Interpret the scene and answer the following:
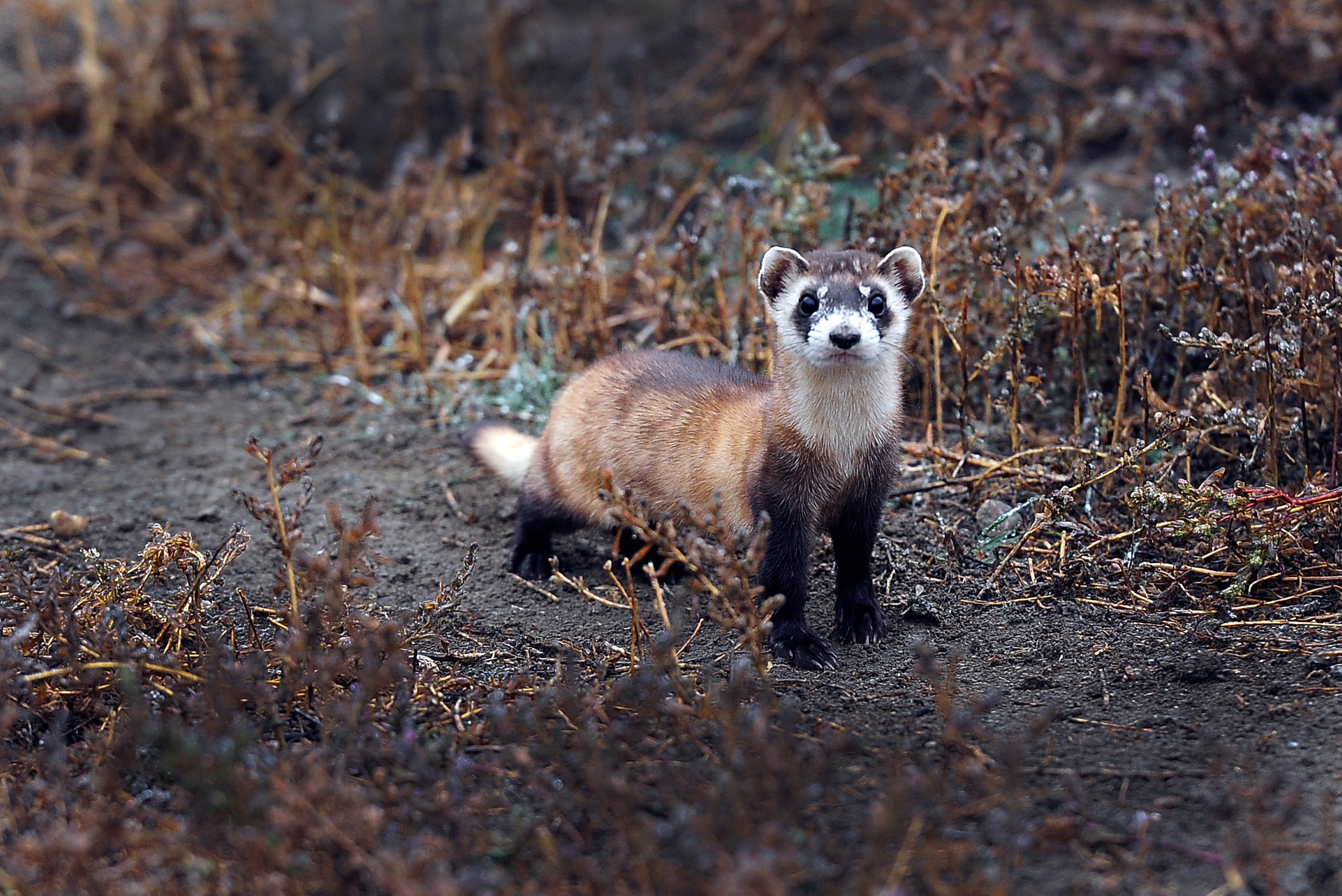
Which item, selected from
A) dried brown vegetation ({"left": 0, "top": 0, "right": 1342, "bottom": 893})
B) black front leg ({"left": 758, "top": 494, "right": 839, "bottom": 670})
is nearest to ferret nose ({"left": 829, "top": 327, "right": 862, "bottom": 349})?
black front leg ({"left": 758, "top": 494, "right": 839, "bottom": 670})

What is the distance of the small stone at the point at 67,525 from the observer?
4523 millimetres

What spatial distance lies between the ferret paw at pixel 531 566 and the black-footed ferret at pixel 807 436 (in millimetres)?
466

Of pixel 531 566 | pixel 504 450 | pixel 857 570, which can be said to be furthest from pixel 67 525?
pixel 857 570

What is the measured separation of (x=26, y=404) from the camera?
5758 millimetres

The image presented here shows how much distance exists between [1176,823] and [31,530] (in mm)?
3727

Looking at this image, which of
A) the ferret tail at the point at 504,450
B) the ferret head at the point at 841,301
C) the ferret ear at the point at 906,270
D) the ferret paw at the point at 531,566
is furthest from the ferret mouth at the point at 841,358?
the ferret tail at the point at 504,450

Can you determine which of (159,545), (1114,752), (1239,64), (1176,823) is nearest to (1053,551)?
(1114,752)

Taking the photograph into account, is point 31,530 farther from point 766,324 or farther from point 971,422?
point 971,422

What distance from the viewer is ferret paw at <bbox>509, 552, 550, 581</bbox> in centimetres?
429

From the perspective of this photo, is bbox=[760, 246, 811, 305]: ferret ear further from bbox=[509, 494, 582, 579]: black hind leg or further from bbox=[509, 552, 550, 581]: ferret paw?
bbox=[509, 552, 550, 581]: ferret paw

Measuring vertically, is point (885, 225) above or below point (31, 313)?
above

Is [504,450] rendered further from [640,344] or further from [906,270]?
[906,270]

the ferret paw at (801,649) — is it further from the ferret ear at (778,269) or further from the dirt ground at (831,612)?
the ferret ear at (778,269)

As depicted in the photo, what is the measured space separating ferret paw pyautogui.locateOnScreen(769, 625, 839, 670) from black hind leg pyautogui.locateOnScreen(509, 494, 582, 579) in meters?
0.95
